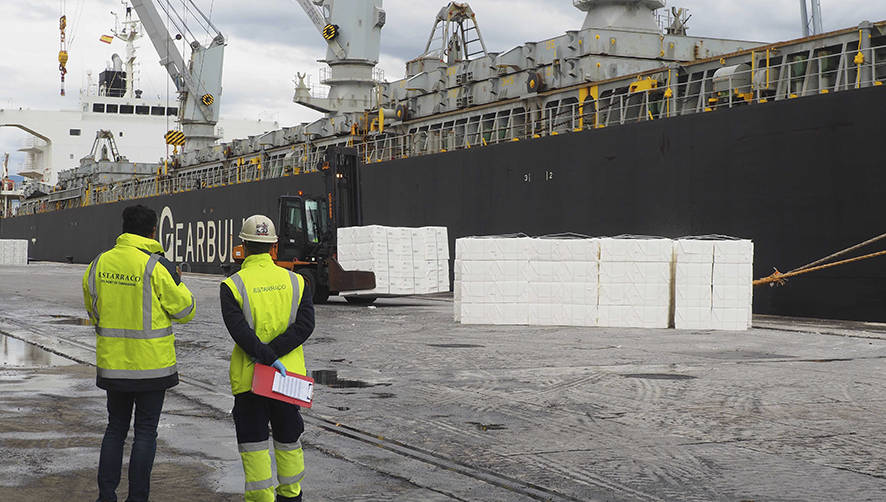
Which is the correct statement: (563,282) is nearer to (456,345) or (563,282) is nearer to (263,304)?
(456,345)

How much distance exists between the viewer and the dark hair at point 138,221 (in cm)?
550

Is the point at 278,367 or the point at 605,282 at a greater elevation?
the point at 605,282

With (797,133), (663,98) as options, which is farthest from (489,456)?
(663,98)

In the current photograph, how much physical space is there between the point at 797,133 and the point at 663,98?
6.65 metres

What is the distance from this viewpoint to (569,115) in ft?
95.9

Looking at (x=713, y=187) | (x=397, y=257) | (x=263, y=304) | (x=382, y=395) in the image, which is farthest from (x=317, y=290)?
(x=263, y=304)

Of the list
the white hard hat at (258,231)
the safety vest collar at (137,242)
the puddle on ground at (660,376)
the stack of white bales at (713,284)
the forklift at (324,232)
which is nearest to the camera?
the white hard hat at (258,231)

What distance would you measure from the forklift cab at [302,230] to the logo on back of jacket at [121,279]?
17.1 m

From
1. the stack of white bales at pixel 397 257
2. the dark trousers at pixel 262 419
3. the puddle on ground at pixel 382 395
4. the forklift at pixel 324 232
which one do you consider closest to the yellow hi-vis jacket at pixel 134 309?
the dark trousers at pixel 262 419

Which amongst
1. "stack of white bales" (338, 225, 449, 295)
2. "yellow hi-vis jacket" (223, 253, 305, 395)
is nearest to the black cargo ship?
"stack of white bales" (338, 225, 449, 295)

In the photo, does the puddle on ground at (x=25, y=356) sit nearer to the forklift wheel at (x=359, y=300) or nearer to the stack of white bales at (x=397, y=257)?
the stack of white bales at (x=397, y=257)

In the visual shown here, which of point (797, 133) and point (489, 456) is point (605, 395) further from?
point (797, 133)

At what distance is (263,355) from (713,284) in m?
13.6

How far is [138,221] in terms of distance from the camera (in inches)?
217
